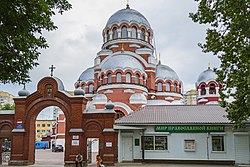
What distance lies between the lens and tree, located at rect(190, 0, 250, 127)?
13.2m

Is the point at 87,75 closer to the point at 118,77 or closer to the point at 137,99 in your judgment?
the point at 118,77

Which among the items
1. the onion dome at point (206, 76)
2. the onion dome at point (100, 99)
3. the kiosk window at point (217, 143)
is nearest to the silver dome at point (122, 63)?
the onion dome at point (100, 99)

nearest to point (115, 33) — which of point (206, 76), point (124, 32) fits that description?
point (124, 32)

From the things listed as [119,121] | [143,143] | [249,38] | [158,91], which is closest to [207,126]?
[143,143]

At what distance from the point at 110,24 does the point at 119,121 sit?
20091mm

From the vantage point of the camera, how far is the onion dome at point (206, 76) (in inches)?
1734

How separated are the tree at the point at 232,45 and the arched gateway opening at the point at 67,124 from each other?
9446 millimetres

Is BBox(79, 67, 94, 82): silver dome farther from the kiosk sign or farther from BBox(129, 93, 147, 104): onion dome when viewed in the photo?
the kiosk sign

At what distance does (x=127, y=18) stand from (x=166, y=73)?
9058mm

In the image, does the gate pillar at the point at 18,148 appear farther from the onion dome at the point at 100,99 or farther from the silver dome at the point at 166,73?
the silver dome at the point at 166,73

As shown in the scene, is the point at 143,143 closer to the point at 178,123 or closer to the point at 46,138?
the point at 178,123

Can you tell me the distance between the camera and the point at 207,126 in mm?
23266

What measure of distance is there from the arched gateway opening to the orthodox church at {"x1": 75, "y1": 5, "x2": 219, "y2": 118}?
1022 centimetres

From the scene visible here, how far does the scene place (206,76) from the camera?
44500 mm
